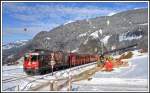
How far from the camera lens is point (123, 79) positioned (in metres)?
27.5

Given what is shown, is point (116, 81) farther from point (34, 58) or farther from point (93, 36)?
point (93, 36)

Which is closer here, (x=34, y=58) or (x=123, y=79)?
(x=123, y=79)

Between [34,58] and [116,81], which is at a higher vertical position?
[34,58]

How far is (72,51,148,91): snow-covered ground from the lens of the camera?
24.4 m

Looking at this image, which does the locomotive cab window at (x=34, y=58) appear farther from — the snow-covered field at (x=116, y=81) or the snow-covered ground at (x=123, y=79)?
the snow-covered ground at (x=123, y=79)

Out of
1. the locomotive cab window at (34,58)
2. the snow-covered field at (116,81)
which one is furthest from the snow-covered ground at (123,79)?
the locomotive cab window at (34,58)

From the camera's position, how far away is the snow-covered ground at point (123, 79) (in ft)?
79.9

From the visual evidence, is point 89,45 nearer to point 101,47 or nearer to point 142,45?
point 101,47

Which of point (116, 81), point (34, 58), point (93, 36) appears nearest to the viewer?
point (116, 81)

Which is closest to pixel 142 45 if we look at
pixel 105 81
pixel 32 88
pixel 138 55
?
pixel 138 55

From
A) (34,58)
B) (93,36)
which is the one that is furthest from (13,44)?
(93,36)

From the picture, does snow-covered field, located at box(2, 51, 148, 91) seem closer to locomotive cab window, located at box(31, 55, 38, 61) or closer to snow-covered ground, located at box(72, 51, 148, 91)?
snow-covered ground, located at box(72, 51, 148, 91)

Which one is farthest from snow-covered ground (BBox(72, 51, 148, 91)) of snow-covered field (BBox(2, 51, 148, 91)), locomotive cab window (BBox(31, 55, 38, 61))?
locomotive cab window (BBox(31, 55, 38, 61))

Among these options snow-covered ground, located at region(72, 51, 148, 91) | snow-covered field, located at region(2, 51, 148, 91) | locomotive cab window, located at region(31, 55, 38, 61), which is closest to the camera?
snow-covered ground, located at region(72, 51, 148, 91)
